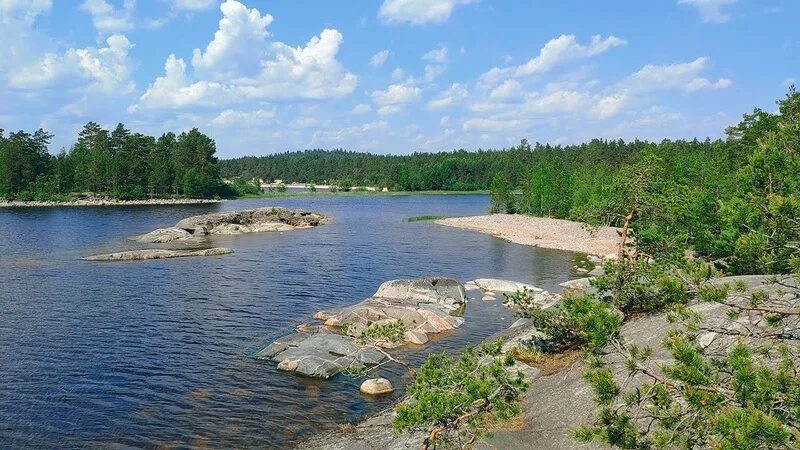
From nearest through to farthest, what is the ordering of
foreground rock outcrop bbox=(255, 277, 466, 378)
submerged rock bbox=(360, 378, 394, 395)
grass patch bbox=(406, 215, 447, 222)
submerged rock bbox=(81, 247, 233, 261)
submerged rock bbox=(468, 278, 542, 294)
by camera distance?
1. submerged rock bbox=(360, 378, 394, 395)
2. foreground rock outcrop bbox=(255, 277, 466, 378)
3. submerged rock bbox=(468, 278, 542, 294)
4. submerged rock bbox=(81, 247, 233, 261)
5. grass patch bbox=(406, 215, 447, 222)

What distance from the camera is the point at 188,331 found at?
113 feet

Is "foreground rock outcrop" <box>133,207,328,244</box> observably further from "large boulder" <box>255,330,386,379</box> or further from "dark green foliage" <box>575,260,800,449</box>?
"dark green foliage" <box>575,260,800,449</box>

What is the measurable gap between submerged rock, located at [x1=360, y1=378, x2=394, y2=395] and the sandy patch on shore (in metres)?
44.3

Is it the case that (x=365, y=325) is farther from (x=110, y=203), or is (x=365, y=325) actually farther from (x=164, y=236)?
(x=110, y=203)

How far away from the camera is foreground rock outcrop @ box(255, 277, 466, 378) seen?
28258 millimetres

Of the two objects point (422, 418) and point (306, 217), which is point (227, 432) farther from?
point (306, 217)

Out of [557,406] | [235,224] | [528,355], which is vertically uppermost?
[235,224]

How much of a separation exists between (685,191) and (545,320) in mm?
8441

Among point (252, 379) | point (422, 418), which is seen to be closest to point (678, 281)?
point (422, 418)

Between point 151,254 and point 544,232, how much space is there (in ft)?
191

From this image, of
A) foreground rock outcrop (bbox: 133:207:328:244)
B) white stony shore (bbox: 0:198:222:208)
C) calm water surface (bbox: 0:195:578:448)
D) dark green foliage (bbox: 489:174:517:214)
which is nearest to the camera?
calm water surface (bbox: 0:195:578:448)

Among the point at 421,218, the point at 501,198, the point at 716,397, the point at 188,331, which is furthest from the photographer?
the point at 501,198

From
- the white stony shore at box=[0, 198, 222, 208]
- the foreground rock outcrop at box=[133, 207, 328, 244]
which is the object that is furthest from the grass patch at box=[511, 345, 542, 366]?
the white stony shore at box=[0, 198, 222, 208]

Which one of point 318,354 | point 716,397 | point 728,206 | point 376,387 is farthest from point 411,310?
point 716,397
